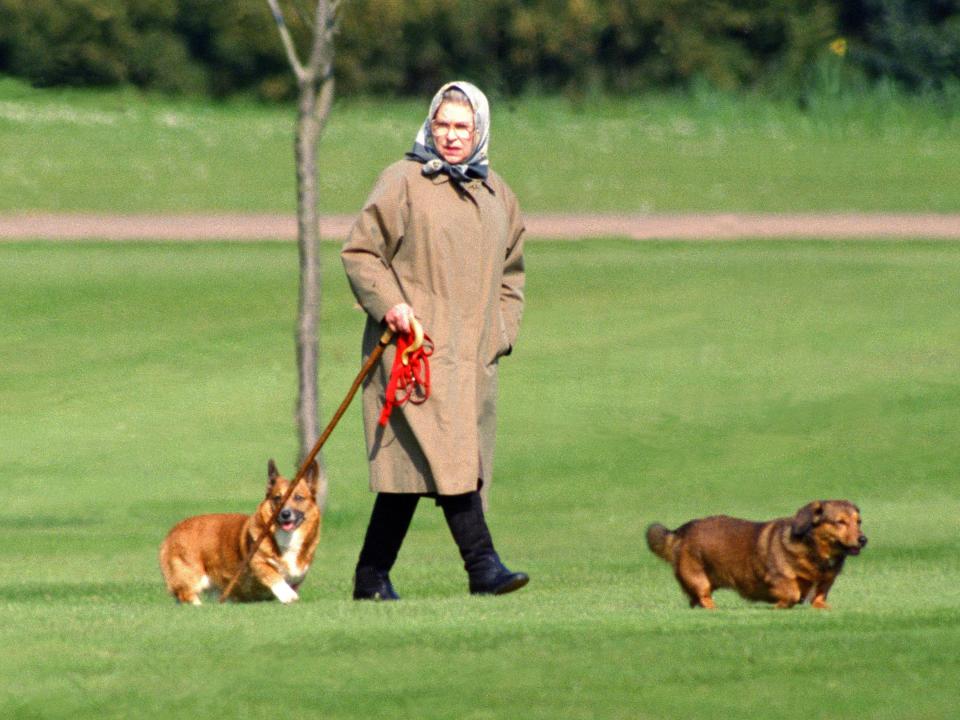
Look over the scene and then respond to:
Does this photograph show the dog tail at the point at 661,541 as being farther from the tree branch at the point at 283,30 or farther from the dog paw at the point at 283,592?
the tree branch at the point at 283,30

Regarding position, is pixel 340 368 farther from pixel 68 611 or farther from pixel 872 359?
pixel 68 611

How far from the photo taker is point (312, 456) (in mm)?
8078

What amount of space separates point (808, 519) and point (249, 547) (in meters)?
2.38

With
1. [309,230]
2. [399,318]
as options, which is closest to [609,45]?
[309,230]

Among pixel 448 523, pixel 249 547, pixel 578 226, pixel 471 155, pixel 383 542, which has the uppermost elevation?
pixel 471 155

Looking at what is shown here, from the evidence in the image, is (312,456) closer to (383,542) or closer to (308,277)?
(383,542)

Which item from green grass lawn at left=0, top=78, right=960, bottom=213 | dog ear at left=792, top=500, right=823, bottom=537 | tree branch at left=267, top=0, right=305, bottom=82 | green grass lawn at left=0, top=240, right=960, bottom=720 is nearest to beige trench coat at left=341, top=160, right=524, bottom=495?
green grass lawn at left=0, top=240, right=960, bottom=720

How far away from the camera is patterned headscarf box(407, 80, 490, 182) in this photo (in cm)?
797

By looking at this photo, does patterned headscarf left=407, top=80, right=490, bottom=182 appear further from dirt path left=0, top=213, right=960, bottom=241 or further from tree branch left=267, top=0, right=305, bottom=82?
dirt path left=0, top=213, right=960, bottom=241

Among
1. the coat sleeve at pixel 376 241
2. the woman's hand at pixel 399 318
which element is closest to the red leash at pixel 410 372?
the woman's hand at pixel 399 318

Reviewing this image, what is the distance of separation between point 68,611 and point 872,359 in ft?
38.1

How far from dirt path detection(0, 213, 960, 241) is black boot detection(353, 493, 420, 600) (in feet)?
56.9

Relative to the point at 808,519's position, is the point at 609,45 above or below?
below

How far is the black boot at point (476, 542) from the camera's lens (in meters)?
8.25
